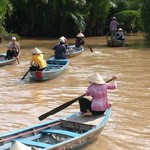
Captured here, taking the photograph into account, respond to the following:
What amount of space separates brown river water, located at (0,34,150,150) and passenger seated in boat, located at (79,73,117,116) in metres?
0.59

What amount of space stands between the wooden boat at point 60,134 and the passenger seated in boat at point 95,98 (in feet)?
0.42

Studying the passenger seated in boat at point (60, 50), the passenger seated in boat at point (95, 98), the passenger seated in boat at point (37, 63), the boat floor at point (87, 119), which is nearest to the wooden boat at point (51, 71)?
the passenger seated in boat at point (37, 63)

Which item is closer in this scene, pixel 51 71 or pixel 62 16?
pixel 51 71

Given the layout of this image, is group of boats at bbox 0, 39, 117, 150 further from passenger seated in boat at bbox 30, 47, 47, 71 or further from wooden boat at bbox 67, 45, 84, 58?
wooden boat at bbox 67, 45, 84, 58

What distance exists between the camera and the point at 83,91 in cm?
1142

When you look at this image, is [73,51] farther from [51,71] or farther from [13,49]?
[51,71]

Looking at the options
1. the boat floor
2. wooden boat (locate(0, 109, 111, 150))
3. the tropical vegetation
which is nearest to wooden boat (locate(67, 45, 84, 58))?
the tropical vegetation

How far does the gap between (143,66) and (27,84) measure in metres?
5.52

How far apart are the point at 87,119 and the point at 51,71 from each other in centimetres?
545

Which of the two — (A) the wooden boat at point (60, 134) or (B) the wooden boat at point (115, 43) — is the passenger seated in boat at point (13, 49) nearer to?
(B) the wooden boat at point (115, 43)

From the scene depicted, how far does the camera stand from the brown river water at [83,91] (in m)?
7.84

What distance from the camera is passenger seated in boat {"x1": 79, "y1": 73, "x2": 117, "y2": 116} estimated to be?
290 inches

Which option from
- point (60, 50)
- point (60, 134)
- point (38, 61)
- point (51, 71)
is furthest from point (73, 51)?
point (60, 134)

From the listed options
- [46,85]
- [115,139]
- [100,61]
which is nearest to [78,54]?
[100,61]
